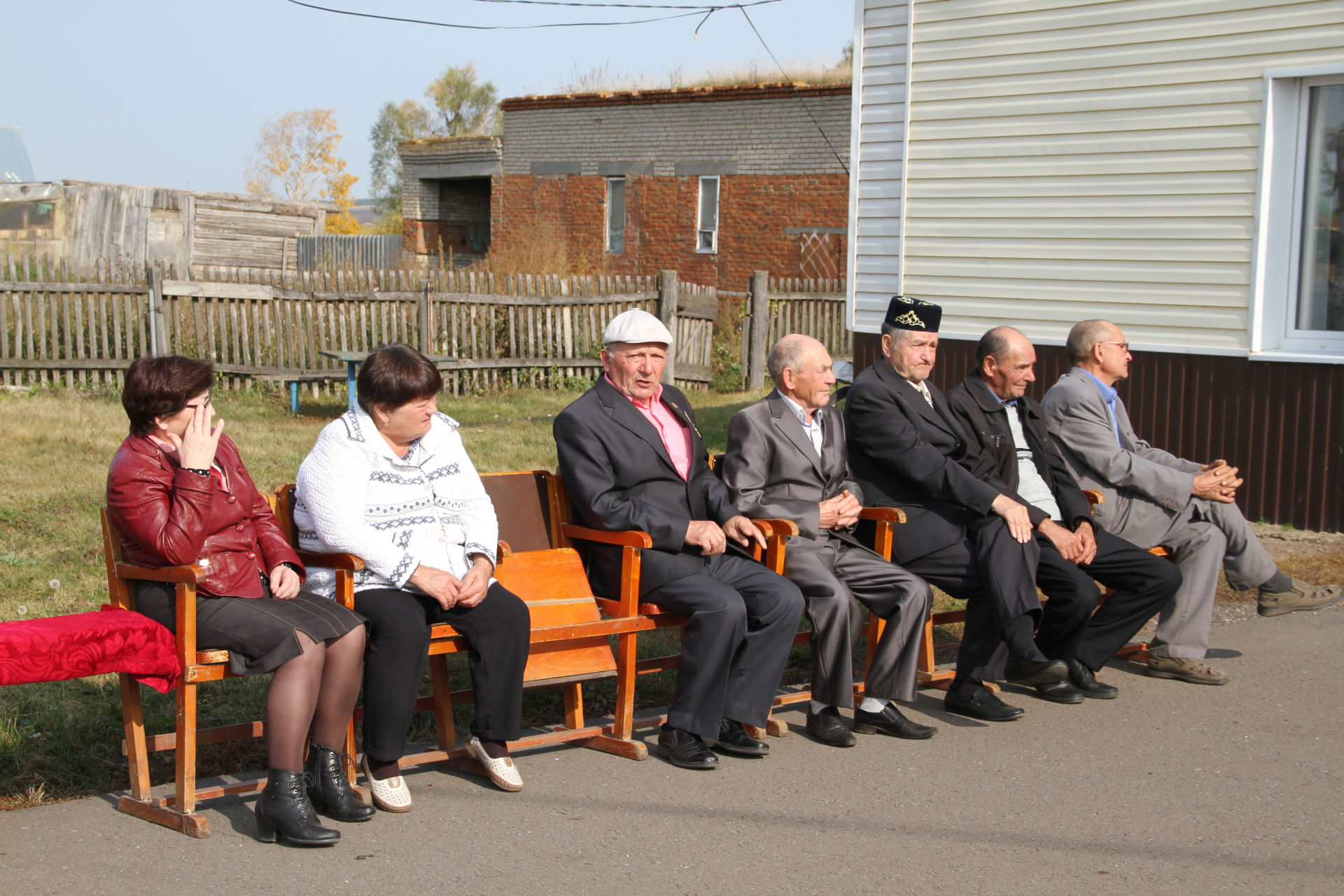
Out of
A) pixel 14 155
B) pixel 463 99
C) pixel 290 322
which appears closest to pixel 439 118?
pixel 463 99

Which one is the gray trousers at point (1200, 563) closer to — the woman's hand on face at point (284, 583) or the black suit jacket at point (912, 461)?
the black suit jacket at point (912, 461)

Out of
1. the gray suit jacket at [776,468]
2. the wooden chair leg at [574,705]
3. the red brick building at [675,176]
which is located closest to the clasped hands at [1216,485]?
→ the gray suit jacket at [776,468]

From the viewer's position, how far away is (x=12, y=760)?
4379 mm

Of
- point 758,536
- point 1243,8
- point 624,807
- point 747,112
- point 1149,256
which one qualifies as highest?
point 747,112

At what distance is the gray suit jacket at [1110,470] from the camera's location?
19.8ft

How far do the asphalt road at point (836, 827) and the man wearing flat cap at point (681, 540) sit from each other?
0.21 m

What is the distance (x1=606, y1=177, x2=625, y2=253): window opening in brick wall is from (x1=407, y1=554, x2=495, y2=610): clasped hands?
25.5 meters

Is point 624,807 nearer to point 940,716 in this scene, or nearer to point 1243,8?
point 940,716

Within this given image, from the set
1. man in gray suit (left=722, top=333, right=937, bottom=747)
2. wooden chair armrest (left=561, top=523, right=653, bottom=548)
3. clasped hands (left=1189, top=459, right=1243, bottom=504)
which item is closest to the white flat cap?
man in gray suit (left=722, top=333, right=937, bottom=747)

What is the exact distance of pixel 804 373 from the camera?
5477 millimetres

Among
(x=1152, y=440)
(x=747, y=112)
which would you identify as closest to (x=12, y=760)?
(x=1152, y=440)

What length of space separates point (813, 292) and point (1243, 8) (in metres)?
12.4

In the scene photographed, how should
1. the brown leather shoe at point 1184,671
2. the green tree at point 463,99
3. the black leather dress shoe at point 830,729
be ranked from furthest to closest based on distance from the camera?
the green tree at point 463,99
the brown leather shoe at point 1184,671
the black leather dress shoe at point 830,729

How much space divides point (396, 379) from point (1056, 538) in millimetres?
2891
